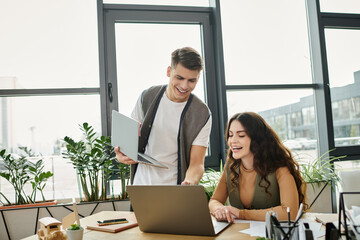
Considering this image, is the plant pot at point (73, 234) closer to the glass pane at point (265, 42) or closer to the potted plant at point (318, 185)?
the potted plant at point (318, 185)

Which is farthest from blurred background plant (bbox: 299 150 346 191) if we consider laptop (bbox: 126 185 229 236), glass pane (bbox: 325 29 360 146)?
laptop (bbox: 126 185 229 236)

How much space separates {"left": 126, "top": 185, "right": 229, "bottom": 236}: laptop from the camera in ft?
4.24

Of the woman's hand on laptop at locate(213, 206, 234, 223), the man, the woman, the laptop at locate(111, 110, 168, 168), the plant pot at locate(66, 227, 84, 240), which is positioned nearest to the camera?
the plant pot at locate(66, 227, 84, 240)

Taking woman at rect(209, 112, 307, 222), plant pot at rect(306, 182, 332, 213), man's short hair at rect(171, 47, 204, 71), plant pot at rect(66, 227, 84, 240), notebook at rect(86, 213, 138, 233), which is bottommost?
plant pot at rect(306, 182, 332, 213)

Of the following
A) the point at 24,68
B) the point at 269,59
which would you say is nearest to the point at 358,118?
the point at 269,59

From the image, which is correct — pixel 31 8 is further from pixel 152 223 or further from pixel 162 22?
pixel 152 223

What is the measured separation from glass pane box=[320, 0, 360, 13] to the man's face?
231 cm

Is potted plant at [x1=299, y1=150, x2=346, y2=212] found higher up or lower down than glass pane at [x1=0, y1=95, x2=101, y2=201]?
lower down

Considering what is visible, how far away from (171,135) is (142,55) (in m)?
1.35

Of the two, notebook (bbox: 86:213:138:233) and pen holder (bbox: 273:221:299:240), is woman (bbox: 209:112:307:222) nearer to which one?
notebook (bbox: 86:213:138:233)

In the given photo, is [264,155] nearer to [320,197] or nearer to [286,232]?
[286,232]

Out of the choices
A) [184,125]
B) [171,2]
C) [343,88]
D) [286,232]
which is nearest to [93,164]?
[184,125]

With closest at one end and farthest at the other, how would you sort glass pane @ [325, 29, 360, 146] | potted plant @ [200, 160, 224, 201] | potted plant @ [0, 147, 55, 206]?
potted plant @ [0, 147, 55, 206] < potted plant @ [200, 160, 224, 201] < glass pane @ [325, 29, 360, 146]

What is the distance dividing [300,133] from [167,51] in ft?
5.02
